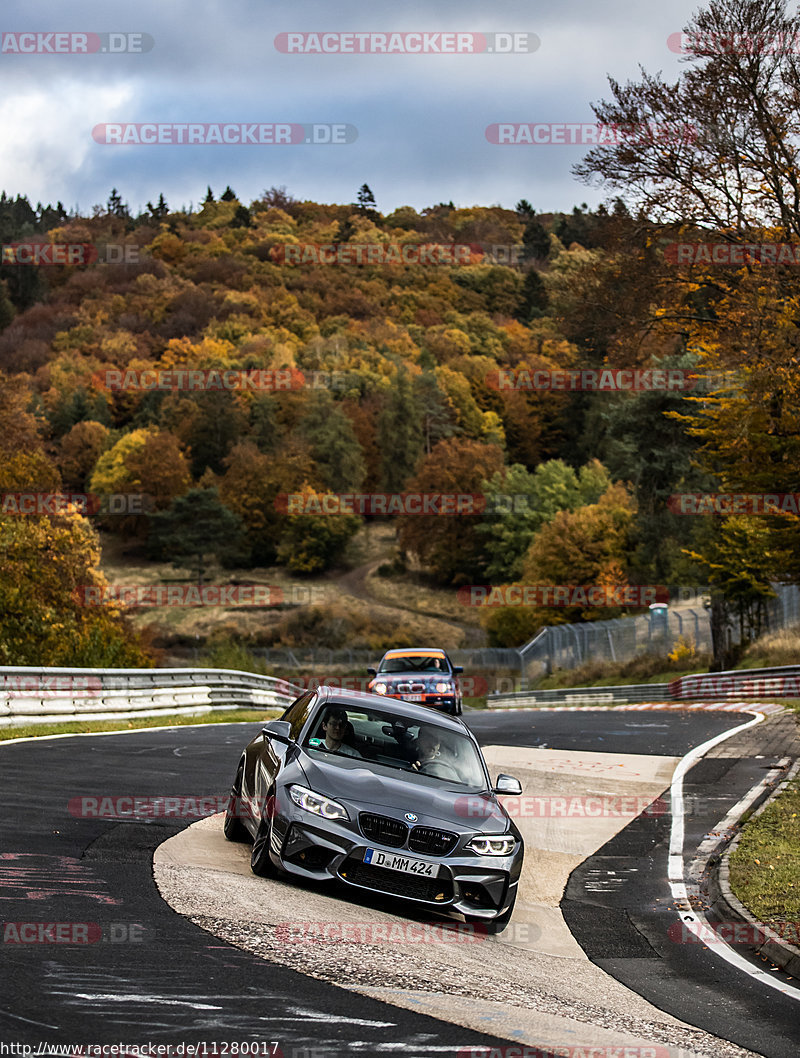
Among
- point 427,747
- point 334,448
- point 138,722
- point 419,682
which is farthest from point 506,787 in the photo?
point 334,448

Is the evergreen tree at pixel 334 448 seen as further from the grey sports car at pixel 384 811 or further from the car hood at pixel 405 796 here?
the car hood at pixel 405 796

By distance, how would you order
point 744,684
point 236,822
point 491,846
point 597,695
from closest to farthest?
1. point 491,846
2. point 236,822
3. point 744,684
4. point 597,695

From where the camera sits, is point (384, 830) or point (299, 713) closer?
point (384, 830)

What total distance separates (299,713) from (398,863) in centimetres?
221

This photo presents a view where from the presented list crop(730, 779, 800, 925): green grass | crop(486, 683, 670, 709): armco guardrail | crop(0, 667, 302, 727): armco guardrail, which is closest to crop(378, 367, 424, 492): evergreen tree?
crop(486, 683, 670, 709): armco guardrail

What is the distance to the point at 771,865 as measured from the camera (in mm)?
11312

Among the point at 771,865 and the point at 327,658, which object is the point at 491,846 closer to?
the point at 771,865

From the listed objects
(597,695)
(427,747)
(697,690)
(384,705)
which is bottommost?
(597,695)

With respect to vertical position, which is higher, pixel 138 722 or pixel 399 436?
pixel 399 436

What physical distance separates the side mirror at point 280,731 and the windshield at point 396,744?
17 cm

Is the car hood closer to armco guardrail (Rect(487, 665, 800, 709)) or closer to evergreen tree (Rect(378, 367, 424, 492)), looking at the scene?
armco guardrail (Rect(487, 665, 800, 709))

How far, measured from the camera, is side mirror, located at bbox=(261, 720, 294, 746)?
9.52 meters

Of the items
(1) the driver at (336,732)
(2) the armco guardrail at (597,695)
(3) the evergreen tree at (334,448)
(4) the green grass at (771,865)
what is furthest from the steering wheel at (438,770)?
(3) the evergreen tree at (334,448)

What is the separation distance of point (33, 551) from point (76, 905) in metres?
36.1
